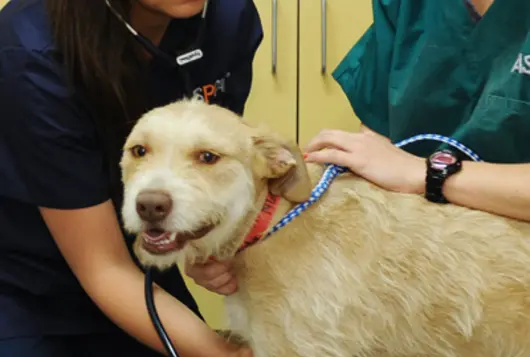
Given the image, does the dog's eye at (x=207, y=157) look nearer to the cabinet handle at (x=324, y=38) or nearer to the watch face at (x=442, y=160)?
the watch face at (x=442, y=160)

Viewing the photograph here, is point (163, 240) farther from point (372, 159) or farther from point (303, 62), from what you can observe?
point (303, 62)

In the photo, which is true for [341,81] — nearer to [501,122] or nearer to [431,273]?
[501,122]

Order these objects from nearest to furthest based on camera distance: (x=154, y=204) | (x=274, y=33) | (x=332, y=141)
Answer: (x=154, y=204) < (x=332, y=141) < (x=274, y=33)

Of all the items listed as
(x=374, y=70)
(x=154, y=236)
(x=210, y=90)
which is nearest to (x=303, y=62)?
(x=374, y=70)

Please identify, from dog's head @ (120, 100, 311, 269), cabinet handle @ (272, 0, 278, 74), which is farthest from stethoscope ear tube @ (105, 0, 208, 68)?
cabinet handle @ (272, 0, 278, 74)

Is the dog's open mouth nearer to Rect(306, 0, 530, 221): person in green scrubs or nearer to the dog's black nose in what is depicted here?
the dog's black nose

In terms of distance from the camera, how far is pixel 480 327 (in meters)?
0.92

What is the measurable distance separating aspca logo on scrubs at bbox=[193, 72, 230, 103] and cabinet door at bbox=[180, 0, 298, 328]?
18.4 inches

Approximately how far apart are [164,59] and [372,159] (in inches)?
14.4

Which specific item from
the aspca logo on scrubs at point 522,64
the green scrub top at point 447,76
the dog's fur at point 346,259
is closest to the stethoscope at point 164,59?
the dog's fur at point 346,259

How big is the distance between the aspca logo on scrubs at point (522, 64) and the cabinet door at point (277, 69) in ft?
2.51

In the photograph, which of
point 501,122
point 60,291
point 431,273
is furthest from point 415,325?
point 60,291

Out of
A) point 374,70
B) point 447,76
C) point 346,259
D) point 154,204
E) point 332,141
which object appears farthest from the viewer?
point 374,70

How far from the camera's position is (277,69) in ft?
5.87
